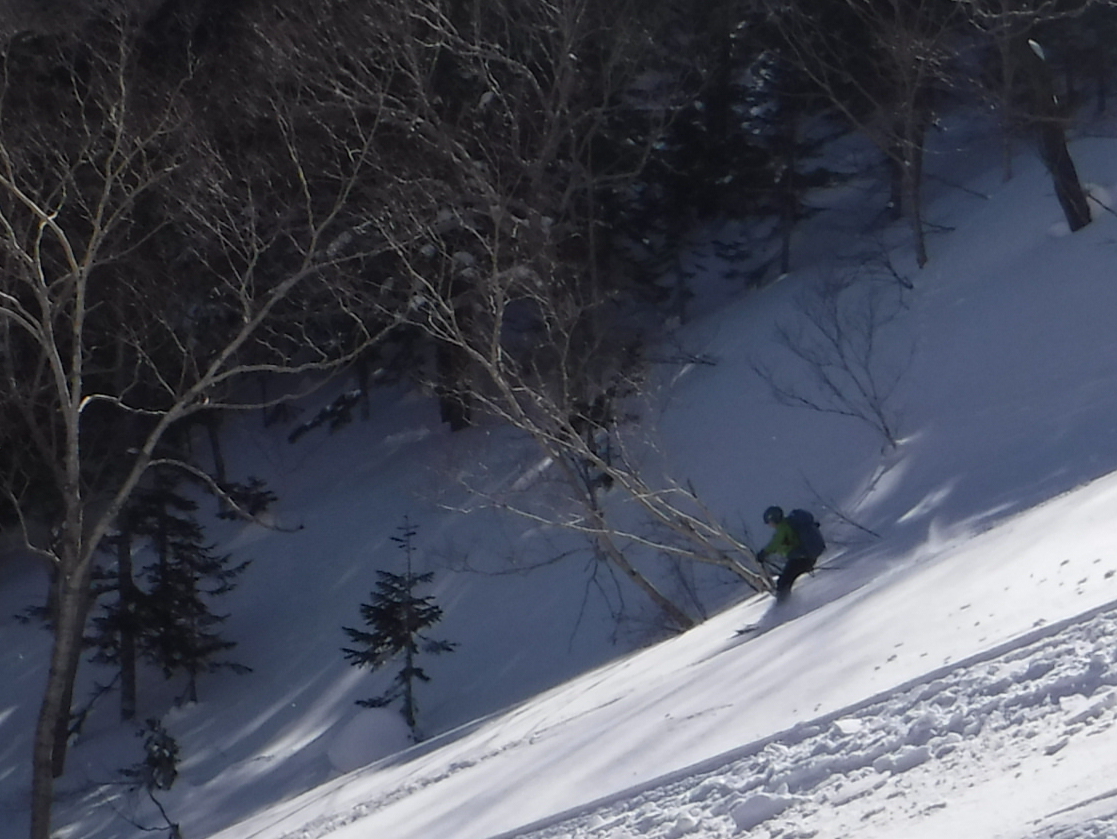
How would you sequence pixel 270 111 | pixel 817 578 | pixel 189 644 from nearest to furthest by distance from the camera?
pixel 817 578
pixel 270 111
pixel 189 644

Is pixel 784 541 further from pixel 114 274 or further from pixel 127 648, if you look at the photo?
pixel 127 648

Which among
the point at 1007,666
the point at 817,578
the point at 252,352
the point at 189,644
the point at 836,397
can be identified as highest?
the point at 252,352

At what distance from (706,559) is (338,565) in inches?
412

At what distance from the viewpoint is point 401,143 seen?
2098 cm

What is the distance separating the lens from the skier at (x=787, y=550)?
1116cm

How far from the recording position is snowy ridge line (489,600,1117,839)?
542 centimetres

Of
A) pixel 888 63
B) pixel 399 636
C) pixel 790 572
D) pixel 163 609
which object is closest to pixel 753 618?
pixel 790 572

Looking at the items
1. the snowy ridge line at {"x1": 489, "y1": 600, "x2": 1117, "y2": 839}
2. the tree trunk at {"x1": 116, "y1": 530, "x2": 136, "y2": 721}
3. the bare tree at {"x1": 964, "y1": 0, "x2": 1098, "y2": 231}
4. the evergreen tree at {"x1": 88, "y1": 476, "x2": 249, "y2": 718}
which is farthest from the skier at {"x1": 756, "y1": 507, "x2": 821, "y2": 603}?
the tree trunk at {"x1": 116, "y1": 530, "x2": 136, "y2": 721}

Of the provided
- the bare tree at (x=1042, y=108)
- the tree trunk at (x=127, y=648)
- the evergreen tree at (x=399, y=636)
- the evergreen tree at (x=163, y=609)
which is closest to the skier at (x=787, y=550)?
the evergreen tree at (x=399, y=636)

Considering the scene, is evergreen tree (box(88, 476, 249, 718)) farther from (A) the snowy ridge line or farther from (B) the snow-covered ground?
(A) the snowy ridge line

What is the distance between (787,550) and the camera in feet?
36.7

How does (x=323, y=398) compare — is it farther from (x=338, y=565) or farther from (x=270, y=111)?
(x=270, y=111)

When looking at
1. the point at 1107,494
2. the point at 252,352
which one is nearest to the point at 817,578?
the point at 1107,494

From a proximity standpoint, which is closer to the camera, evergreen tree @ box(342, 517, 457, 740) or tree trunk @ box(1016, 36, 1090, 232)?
evergreen tree @ box(342, 517, 457, 740)
